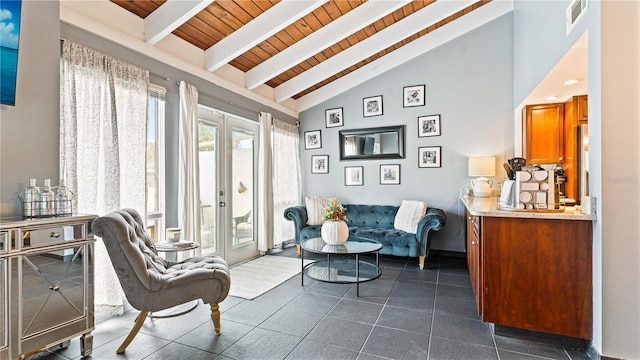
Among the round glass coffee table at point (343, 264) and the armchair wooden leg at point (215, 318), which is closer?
the armchair wooden leg at point (215, 318)

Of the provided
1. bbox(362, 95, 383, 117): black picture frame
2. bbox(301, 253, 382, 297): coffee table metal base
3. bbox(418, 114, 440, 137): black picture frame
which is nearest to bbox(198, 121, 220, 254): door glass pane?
bbox(301, 253, 382, 297): coffee table metal base

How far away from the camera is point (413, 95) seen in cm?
483

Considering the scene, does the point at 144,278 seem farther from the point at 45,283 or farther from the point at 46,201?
the point at 46,201

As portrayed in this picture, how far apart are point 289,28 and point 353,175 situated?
2.57m

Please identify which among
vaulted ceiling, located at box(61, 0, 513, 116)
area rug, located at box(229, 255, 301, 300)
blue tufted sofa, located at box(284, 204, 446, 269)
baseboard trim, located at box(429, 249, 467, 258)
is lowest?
area rug, located at box(229, 255, 301, 300)

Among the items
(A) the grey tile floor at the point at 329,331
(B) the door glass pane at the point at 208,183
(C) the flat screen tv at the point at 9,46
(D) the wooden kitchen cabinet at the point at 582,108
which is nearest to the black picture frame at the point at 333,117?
(B) the door glass pane at the point at 208,183

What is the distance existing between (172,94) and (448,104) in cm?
383

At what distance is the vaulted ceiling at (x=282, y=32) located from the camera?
2.78 meters

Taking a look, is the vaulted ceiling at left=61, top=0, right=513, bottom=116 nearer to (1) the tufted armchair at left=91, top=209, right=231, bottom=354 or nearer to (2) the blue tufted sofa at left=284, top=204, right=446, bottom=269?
(1) the tufted armchair at left=91, top=209, right=231, bottom=354

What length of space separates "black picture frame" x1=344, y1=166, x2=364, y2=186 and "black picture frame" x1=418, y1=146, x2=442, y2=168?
98 centimetres

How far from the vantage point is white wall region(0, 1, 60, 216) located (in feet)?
6.29

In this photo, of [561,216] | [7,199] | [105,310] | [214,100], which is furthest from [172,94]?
[561,216]

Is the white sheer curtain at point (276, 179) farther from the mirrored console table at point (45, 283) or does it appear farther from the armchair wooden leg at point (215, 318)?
the mirrored console table at point (45, 283)

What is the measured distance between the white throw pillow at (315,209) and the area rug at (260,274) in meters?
0.71
